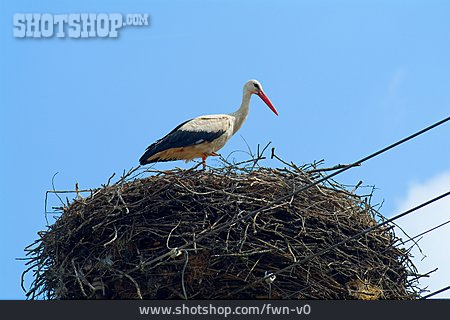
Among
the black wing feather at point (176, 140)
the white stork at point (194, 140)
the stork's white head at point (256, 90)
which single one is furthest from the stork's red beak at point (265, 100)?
the black wing feather at point (176, 140)

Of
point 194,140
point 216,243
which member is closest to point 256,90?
point 194,140

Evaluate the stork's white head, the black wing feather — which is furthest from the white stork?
the stork's white head

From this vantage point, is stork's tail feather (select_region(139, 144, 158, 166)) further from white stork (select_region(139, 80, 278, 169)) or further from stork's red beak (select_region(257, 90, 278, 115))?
stork's red beak (select_region(257, 90, 278, 115))

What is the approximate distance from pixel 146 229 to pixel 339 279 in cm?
158

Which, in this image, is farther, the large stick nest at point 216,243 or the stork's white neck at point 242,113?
the stork's white neck at point 242,113

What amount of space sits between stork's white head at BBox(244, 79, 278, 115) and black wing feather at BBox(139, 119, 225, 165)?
1.14 m

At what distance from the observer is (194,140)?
429 inches

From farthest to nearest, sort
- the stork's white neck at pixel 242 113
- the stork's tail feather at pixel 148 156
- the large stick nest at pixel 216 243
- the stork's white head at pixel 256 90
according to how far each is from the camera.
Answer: the stork's white head at pixel 256 90 < the stork's white neck at pixel 242 113 < the stork's tail feather at pixel 148 156 < the large stick nest at pixel 216 243

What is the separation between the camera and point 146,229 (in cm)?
866

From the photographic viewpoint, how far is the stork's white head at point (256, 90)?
11992mm

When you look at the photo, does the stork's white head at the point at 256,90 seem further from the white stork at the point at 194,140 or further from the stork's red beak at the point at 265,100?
the white stork at the point at 194,140

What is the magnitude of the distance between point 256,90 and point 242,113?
0.49 metres

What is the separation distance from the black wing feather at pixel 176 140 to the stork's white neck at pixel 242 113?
552 mm

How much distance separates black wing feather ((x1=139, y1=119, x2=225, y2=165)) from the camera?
425 inches
